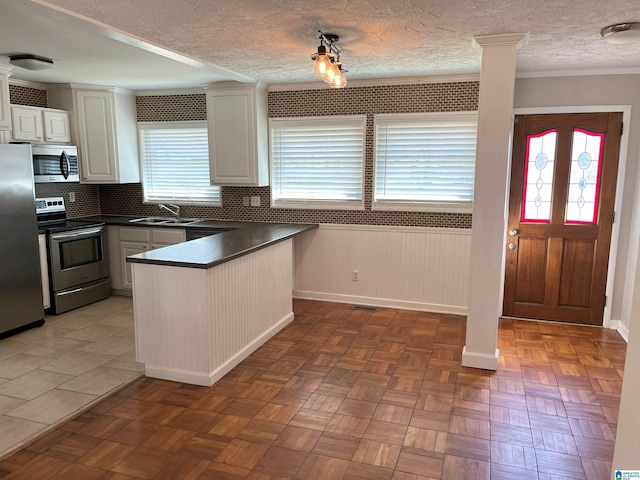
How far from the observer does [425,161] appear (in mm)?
4734

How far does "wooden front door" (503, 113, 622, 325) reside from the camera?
4223 millimetres

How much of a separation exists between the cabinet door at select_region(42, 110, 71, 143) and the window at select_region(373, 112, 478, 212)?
134 inches

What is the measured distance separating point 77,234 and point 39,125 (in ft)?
3.84

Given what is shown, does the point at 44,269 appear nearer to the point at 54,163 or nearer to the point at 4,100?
the point at 54,163

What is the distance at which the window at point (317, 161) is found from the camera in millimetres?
4969

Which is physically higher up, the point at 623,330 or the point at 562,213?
the point at 562,213

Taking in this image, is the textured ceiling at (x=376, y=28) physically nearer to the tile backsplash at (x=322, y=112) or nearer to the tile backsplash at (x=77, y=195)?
the tile backsplash at (x=322, y=112)

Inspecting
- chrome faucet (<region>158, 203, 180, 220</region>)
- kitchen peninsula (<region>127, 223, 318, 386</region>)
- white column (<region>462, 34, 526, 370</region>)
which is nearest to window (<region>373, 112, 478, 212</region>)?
white column (<region>462, 34, 526, 370</region>)

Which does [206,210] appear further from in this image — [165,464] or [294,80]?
[165,464]

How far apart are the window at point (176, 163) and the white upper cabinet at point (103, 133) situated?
10.8 inches

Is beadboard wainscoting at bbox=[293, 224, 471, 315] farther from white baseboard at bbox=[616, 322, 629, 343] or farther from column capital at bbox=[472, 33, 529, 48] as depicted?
column capital at bbox=[472, 33, 529, 48]

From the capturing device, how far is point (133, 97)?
5.55m

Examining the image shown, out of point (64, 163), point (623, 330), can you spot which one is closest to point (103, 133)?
point (64, 163)

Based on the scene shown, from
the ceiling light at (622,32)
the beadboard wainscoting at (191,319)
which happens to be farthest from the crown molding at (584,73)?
the beadboard wainscoting at (191,319)
